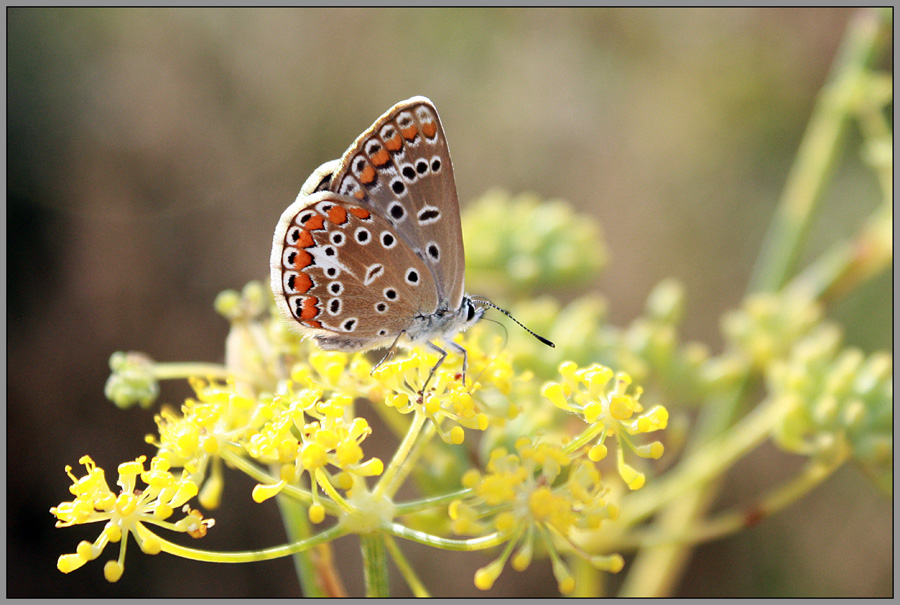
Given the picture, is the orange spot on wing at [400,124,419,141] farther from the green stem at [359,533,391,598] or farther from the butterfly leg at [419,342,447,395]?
the green stem at [359,533,391,598]

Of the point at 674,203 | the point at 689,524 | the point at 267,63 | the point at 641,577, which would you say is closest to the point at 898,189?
the point at 689,524

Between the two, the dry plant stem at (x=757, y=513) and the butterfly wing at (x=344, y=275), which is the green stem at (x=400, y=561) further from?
the dry plant stem at (x=757, y=513)

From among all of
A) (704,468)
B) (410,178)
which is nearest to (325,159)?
(410,178)

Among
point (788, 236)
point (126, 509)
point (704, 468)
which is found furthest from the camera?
point (788, 236)

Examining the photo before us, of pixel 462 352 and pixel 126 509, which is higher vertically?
pixel 462 352

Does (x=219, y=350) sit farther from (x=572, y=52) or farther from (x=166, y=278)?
(x=572, y=52)

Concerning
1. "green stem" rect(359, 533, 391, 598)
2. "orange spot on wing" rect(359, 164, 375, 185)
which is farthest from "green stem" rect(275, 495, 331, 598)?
"orange spot on wing" rect(359, 164, 375, 185)

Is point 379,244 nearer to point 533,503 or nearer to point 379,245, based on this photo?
point 379,245
